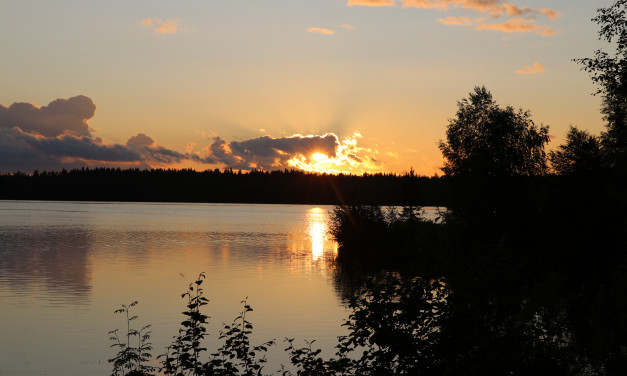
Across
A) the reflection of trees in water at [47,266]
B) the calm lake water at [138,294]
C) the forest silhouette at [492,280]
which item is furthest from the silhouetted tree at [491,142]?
the reflection of trees in water at [47,266]

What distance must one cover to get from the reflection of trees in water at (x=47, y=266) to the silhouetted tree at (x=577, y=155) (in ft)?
95.1

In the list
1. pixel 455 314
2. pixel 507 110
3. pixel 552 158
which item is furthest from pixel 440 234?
pixel 507 110

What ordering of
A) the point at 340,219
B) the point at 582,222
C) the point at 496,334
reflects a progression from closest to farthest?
1. the point at 496,334
2. the point at 582,222
3. the point at 340,219

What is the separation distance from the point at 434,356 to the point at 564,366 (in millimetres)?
2576

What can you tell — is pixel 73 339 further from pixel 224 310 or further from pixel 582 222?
pixel 582 222

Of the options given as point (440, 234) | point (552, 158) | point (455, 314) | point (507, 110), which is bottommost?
point (455, 314)

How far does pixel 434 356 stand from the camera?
486 inches

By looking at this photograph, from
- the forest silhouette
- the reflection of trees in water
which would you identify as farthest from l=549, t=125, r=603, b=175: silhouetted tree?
the reflection of trees in water

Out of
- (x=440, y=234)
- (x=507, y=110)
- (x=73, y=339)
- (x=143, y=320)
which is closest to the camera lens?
(x=440, y=234)

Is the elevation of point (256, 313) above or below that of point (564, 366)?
below

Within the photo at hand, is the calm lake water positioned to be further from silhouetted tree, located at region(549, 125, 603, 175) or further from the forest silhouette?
silhouetted tree, located at region(549, 125, 603, 175)

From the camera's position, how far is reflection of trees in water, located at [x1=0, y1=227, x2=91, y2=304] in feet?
118

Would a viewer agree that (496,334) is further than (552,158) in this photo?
No

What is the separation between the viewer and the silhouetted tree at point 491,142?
75231 mm
